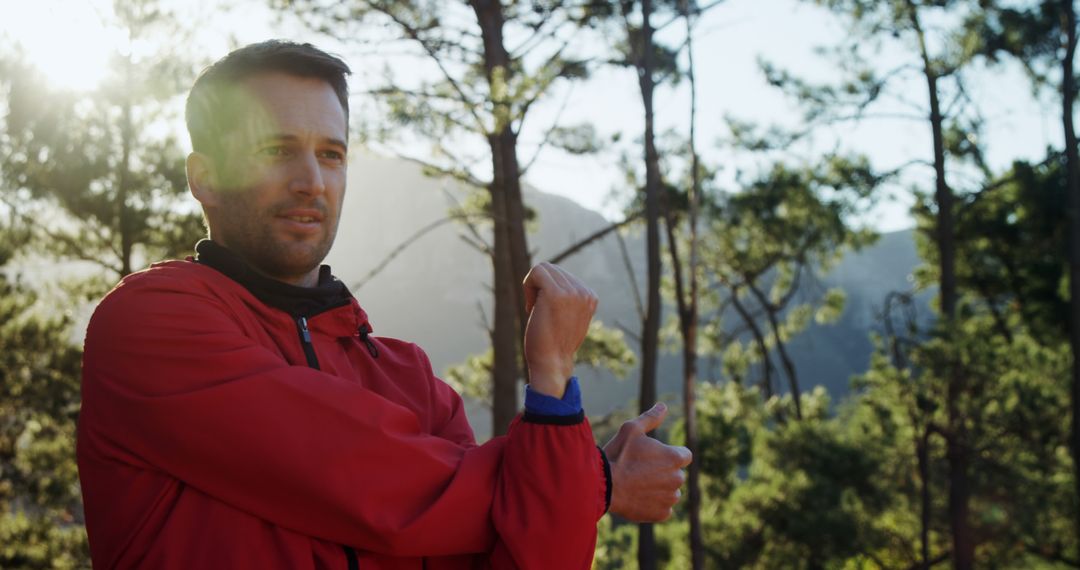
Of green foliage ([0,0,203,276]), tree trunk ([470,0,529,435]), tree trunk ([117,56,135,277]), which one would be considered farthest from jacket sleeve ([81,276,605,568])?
tree trunk ([117,56,135,277])

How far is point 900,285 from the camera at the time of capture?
11800 centimetres

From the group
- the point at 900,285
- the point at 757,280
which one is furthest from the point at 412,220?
the point at 757,280

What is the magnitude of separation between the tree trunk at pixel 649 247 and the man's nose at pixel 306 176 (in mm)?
5435

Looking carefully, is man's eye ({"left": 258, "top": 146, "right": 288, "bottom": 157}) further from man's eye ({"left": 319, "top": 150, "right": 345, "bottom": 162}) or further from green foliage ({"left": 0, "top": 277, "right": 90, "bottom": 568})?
green foliage ({"left": 0, "top": 277, "right": 90, "bottom": 568})

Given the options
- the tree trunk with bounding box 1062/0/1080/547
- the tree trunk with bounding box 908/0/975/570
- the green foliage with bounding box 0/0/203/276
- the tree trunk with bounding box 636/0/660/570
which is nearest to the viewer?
the tree trunk with bounding box 636/0/660/570

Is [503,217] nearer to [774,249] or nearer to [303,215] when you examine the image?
[303,215]

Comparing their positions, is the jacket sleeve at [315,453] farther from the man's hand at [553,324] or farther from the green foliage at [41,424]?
the green foliage at [41,424]

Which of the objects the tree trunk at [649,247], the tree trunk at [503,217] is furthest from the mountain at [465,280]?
the tree trunk at [649,247]

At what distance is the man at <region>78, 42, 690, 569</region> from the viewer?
1223 mm

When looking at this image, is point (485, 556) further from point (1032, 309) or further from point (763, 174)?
point (1032, 309)

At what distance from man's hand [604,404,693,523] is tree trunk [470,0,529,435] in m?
4.31

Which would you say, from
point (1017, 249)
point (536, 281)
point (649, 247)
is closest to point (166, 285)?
point (536, 281)

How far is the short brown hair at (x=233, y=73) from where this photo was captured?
57.4 inches

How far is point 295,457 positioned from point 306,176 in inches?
17.7
